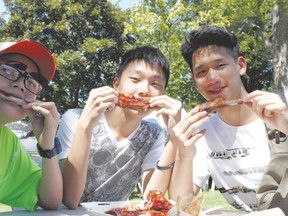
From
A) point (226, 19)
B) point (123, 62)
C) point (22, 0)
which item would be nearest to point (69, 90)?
point (22, 0)

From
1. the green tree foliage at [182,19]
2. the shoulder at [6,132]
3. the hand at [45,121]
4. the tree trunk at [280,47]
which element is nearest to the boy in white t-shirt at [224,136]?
the hand at [45,121]

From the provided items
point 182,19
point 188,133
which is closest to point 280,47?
point 182,19

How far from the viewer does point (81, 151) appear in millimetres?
3023

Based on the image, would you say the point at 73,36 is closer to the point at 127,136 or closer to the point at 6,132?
the point at 127,136

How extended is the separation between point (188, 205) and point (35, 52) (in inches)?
75.5

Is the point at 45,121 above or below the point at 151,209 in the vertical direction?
above

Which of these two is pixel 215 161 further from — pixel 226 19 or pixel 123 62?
pixel 226 19

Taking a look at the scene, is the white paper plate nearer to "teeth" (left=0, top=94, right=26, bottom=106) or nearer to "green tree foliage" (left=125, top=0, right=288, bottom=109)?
"teeth" (left=0, top=94, right=26, bottom=106)

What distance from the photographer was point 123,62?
4.06 meters

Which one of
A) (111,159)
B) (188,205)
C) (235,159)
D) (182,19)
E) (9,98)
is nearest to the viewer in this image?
(188,205)

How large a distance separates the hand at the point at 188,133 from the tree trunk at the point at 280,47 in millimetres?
11066

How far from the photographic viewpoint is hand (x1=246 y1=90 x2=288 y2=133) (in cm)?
241

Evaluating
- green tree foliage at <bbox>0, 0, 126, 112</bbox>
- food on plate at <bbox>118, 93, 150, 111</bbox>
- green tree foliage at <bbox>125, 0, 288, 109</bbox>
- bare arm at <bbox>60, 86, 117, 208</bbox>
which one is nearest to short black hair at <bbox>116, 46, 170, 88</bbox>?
food on plate at <bbox>118, 93, 150, 111</bbox>

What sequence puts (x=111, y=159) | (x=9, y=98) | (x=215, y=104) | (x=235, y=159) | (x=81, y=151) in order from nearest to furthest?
(x=9, y=98) < (x=81, y=151) < (x=215, y=104) < (x=235, y=159) < (x=111, y=159)
